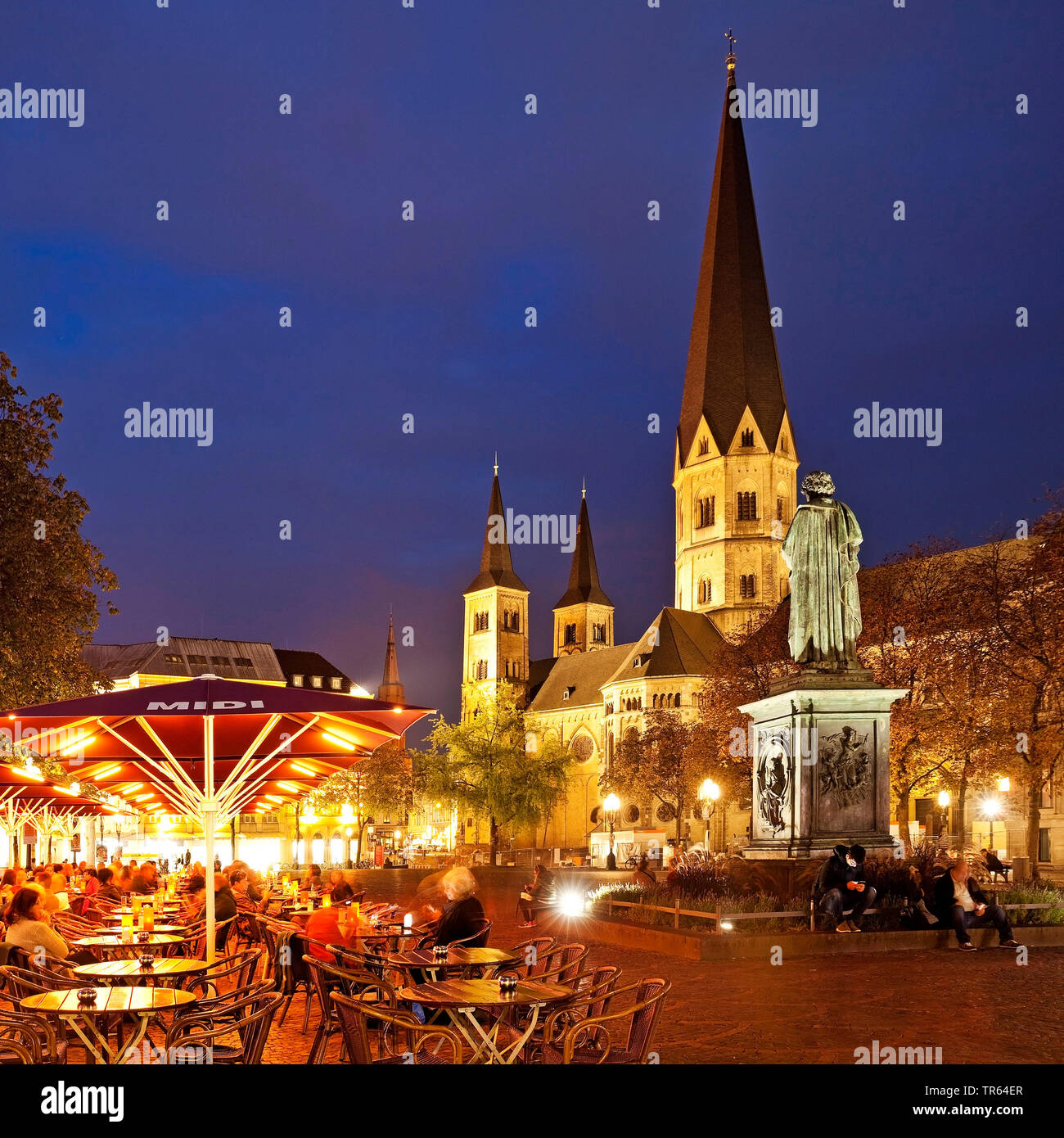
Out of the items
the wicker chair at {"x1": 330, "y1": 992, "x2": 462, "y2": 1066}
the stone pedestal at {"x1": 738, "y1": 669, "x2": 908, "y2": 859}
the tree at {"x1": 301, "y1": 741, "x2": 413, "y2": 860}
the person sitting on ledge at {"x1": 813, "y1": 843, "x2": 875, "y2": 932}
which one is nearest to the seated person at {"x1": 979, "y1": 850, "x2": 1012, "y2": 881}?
the stone pedestal at {"x1": 738, "y1": 669, "x2": 908, "y2": 859}

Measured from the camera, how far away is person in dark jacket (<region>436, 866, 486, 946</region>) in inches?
456

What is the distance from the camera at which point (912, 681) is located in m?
41.4

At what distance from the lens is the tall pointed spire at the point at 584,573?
468ft

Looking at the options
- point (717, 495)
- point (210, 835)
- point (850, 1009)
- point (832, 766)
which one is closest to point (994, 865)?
point (832, 766)

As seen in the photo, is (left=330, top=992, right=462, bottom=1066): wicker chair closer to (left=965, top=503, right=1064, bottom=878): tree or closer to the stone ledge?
the stone ledge

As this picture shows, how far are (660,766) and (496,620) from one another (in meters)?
62.1

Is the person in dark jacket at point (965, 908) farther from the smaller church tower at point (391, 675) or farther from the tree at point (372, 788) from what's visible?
the smaller church tower at point (391, 675)

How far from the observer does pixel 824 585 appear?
1902 cm

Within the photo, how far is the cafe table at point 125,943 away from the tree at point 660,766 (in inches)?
2243

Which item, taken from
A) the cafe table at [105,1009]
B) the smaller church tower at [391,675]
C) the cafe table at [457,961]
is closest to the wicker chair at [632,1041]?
the cafe table at [457,961]

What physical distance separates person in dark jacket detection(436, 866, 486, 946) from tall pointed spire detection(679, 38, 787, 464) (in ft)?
318

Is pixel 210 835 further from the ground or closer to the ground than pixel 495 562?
closer to the ground

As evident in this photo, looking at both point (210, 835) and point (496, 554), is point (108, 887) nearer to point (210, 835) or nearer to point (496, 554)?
point (210, 835)

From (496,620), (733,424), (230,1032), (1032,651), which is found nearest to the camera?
(230,1032)
